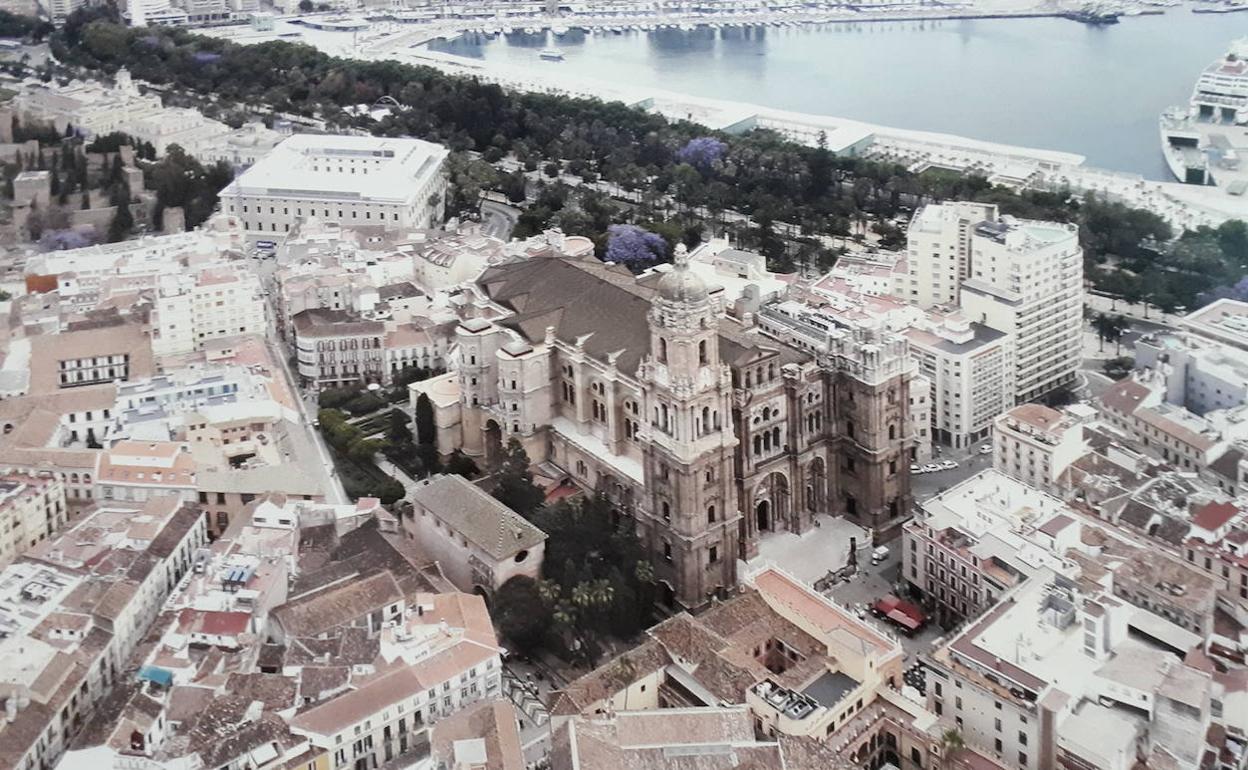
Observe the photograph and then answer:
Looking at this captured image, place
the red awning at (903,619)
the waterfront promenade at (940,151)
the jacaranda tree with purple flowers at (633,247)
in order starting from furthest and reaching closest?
1. the waterfront promenade at (940,151)
2. the jacaranda tree with purple flowers at (633,247)
3. the red awning at (903,619)

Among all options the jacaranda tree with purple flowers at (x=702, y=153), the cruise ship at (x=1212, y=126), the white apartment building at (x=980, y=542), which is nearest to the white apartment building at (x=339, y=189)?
the jacaranda tree with purple flowers at (x=702, y=153)

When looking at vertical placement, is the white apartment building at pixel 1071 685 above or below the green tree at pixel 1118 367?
below

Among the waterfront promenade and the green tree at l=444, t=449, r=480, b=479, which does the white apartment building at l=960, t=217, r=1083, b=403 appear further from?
the green tree at l=444, t=449, r=480, b=479

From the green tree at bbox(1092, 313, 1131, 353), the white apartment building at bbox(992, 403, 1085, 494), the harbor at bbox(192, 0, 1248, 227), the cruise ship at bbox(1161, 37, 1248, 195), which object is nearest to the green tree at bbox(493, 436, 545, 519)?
the white apartment building at bbox(992, 403, 1085, 494)

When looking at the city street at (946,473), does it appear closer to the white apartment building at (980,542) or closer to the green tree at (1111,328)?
the white apartment building at (980,542)

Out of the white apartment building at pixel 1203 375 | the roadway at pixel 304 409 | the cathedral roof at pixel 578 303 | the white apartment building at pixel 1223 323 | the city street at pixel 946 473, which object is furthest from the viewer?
the white apartment building at pixel 1223 323

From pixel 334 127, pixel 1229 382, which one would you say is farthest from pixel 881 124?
pixel 1229 382

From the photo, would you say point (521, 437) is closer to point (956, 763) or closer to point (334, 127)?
A: point (956, 763)
